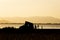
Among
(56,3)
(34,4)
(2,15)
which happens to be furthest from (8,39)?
(56,3)

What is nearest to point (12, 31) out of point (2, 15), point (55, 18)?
point (2, 15)

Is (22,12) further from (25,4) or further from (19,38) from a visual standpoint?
(19,38)

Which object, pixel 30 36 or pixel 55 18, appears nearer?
pixel 30 36

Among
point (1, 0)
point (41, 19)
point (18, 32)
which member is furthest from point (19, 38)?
point (1, 0)

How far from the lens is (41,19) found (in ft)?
Answer: 3.80

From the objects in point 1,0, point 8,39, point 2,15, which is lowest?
point 8,39

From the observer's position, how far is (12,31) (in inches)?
34.0

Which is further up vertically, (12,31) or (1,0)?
(1,0)

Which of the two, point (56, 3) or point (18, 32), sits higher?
point (56, 3)

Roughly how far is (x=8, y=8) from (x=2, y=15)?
0.09 m

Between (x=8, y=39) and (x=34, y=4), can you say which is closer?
(x=8, y=39)

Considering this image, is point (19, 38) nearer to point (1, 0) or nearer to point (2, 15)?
point (2, 15)

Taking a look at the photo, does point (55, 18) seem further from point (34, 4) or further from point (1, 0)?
point (1, 0)

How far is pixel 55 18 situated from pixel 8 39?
49 centimetres
